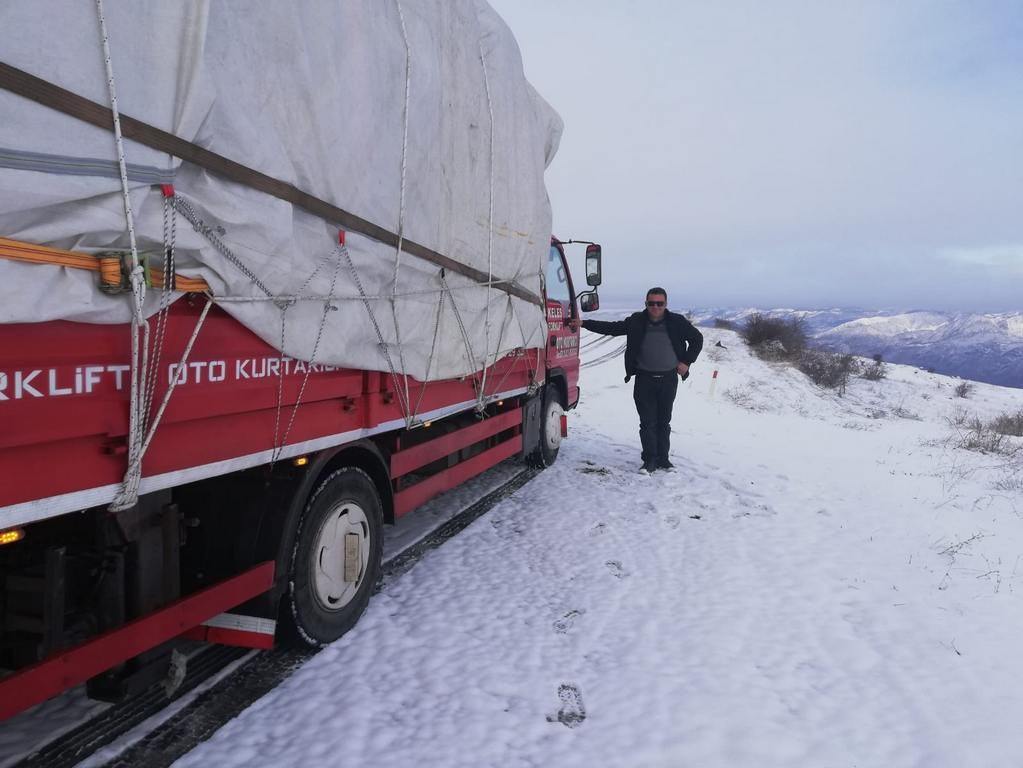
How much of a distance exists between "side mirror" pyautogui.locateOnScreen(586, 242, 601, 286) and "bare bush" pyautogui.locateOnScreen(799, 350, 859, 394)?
15.7 metres

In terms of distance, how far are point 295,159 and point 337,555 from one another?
1.83m

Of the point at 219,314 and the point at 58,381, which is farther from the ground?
the point at 219,314

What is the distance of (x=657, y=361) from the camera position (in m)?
6.75

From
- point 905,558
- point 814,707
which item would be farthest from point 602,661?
point 905,558

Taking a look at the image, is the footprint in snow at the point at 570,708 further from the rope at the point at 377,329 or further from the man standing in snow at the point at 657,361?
the man standing in snow at the point at 657,361

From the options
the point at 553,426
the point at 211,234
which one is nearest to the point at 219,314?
the point at 211,234

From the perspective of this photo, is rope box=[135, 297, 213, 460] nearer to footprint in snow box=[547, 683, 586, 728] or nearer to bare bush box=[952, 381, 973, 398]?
footprint in snow box=[547, 683, 586, 728]

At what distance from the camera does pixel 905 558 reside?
480 cm

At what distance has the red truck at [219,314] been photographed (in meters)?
1.68

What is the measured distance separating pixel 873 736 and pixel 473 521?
3.10m

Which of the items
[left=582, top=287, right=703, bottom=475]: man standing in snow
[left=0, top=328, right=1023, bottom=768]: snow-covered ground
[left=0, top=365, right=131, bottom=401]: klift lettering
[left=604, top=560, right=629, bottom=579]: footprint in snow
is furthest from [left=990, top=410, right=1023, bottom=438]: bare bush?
[left=0, top=365, right=131, bottom=401]: klift lettering

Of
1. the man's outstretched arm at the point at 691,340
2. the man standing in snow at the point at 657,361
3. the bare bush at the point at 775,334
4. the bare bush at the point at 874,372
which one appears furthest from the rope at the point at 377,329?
the bare bush at the point at 874,372

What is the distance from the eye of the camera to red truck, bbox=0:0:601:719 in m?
1.68

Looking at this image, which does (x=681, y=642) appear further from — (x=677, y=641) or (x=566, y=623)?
(x=566, y=623)
